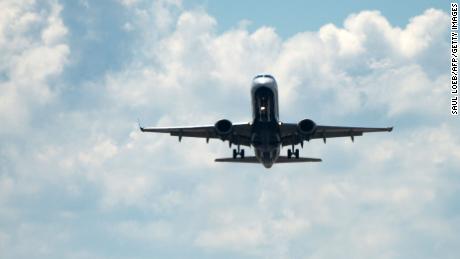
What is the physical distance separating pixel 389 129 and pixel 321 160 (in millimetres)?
5963

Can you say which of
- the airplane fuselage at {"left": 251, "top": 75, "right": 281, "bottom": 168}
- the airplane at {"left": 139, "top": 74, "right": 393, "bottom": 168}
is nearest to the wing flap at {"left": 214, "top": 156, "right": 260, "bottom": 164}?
the airplane at {"left": 139, "top": 74, "right": 393, "bottom": 168}

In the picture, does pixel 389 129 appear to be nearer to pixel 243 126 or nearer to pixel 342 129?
pixel 342 129

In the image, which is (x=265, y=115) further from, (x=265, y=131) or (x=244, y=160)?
(x=244, y=160)

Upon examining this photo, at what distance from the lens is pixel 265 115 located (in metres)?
73.0

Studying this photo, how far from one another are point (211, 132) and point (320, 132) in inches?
333

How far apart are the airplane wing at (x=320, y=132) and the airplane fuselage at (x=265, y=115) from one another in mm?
1286

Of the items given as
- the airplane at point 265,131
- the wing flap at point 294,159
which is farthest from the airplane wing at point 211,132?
the wing flap at point 294,159

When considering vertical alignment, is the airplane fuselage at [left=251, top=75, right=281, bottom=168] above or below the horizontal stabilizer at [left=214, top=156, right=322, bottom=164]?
above

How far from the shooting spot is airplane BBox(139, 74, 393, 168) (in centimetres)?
7256

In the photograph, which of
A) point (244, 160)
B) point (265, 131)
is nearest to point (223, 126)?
point (265, 131)

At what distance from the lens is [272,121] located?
73.4m

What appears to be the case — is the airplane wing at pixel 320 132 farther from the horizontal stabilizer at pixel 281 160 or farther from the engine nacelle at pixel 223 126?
the engine nacelle at pixel 223 126

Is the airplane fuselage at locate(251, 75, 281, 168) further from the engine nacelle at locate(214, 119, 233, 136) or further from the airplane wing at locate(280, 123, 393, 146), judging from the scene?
the engine nacelle at locate(214, 119, 233, 136)

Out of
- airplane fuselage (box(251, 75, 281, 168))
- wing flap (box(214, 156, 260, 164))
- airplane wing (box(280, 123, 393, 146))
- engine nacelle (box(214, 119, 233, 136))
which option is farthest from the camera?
wing flap (box(214, 156, 260, 164))
